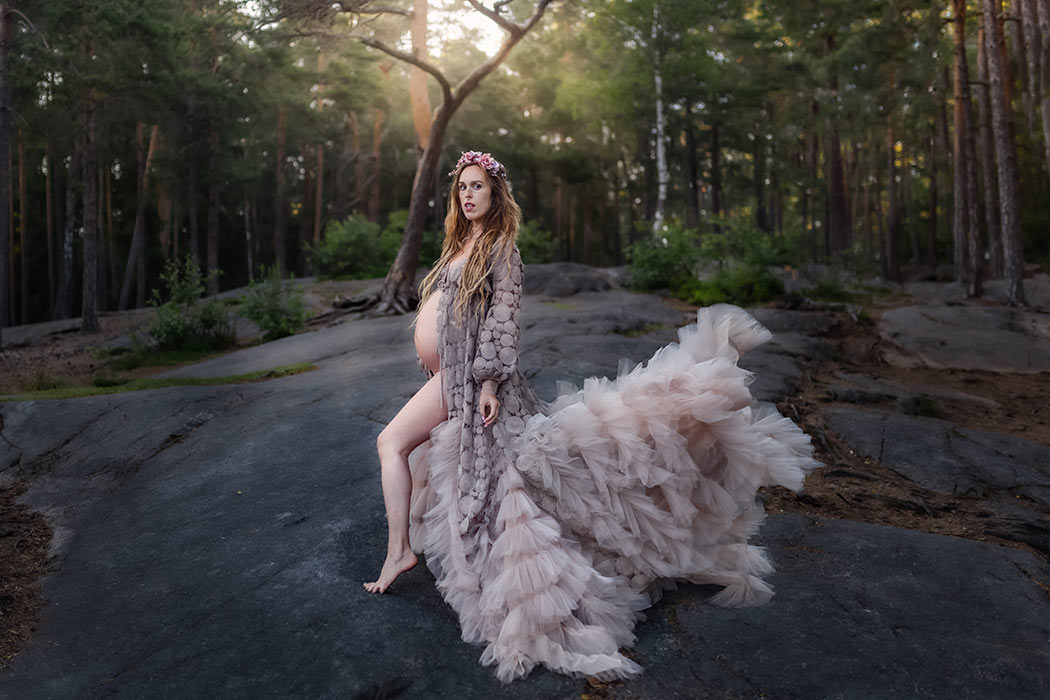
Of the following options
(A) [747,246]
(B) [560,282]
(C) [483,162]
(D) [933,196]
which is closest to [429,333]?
(C) [483,162]

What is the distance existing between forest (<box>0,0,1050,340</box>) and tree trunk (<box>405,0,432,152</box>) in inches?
2.0

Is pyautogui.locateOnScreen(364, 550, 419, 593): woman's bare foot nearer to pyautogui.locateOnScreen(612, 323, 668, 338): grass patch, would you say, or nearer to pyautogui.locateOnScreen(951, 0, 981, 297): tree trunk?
pyautogui.locateOnScreen(612, 323, 668, 338): grass patch

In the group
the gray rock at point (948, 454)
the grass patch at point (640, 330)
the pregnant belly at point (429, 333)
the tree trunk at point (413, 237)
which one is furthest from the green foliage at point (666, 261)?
the pregnant belly at point (429, 333)

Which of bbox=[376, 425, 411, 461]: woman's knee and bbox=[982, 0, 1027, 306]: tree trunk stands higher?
bbox=[982, 0, 1027, 306]: tree trunk

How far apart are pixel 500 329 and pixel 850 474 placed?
162 inches

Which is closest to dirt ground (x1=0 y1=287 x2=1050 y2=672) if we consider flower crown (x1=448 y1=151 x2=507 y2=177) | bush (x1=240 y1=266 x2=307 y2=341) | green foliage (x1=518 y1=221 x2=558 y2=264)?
bush (x1=240 y1=266 x2=307 y2=341)

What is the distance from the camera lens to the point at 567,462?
3570 mm

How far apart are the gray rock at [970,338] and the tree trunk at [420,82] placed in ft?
32.8

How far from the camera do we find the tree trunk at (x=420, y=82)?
15922mm

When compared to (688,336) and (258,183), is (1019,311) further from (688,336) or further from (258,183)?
(258,183)

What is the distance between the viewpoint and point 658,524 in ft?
12.0

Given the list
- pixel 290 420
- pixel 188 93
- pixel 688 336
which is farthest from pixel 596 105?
pixel 688 336

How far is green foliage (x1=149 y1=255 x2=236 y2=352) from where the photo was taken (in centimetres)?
1334

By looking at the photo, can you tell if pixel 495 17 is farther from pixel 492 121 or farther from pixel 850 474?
pixel 492 121
